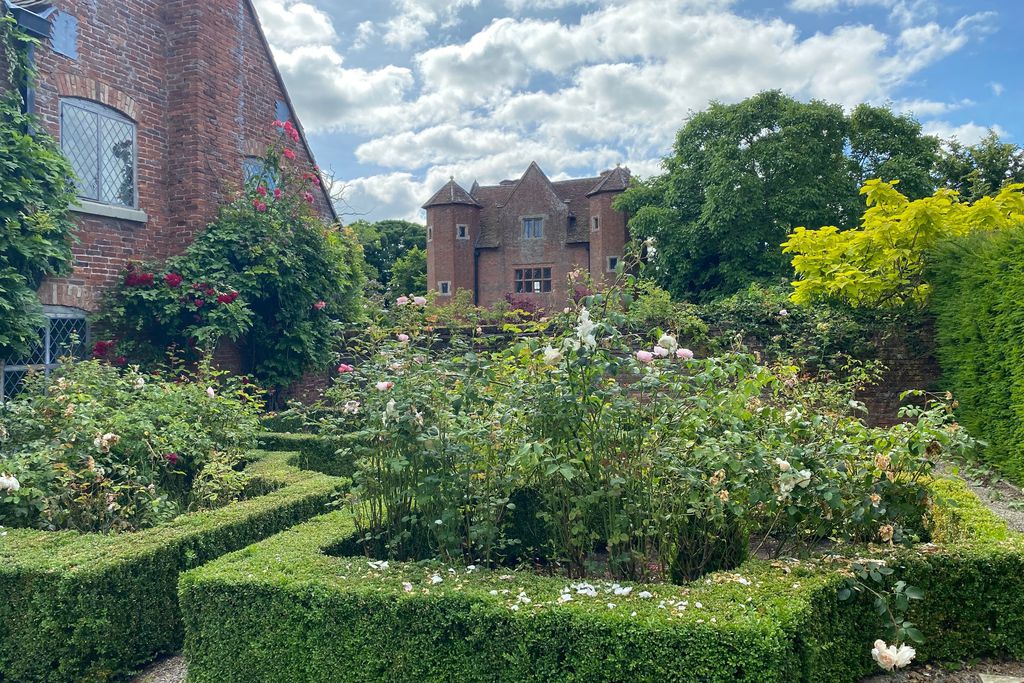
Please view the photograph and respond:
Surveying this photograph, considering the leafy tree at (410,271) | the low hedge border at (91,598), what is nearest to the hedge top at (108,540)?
the low hedge border at (91,598)

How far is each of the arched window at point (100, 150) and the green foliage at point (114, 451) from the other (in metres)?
3.27

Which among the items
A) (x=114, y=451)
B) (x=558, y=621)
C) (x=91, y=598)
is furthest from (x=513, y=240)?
(x=558, y=621)

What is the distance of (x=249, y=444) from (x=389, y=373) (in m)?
2.64

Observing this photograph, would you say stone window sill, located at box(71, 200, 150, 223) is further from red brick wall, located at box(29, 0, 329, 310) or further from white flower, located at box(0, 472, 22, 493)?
white flower, located at box(0, 472, 22, 493)

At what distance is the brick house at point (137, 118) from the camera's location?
8.17m

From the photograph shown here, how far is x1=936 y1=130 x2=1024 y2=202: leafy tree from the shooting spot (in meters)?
22.6

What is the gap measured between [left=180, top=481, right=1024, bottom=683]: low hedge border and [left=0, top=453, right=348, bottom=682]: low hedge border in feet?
1.84

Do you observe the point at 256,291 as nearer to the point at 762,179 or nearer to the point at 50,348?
the point at 50,348

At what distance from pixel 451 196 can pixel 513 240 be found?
399cm

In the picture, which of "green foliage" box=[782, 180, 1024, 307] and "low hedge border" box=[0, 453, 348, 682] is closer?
"low hedge border" box=[0, 453, 348, 682]

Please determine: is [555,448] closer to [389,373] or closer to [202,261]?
[389,373]

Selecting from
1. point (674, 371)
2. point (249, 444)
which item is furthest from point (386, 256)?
point (674, 371)

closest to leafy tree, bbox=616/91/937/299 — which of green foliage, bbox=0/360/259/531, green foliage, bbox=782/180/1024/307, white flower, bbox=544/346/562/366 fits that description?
green foliage, bbox=782/180/1024/307

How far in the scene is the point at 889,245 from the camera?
32.7 ft
